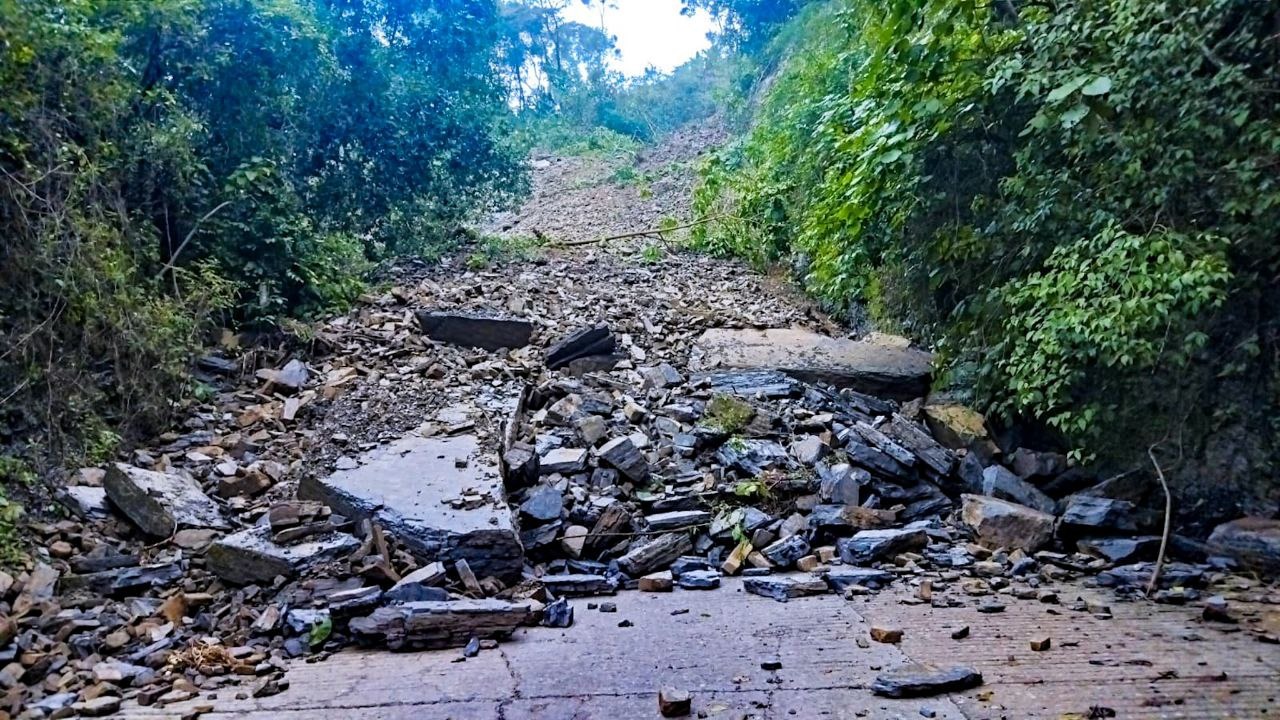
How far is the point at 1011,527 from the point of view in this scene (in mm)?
3654

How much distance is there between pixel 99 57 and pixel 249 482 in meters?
2.91

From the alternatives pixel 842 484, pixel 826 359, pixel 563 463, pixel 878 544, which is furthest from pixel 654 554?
pixel 826 359

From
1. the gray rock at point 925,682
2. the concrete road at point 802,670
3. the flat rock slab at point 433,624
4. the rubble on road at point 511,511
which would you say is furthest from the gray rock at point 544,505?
the gray rock at point 925,682

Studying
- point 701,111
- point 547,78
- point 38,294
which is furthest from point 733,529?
point 701,111

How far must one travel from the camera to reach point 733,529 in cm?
376

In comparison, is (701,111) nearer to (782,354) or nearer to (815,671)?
(782,354)

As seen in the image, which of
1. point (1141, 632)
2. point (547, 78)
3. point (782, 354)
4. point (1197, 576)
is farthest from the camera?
point (547, 78)

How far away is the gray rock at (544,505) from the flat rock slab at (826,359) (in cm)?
213

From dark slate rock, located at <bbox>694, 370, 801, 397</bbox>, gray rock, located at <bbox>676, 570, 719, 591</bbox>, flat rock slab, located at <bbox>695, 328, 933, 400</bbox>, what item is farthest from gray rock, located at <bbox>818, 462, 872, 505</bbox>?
flat rock slab, located at <bbox>695, 328, 933, 400</bbox>

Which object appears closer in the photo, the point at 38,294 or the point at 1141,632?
the point at 1141,632

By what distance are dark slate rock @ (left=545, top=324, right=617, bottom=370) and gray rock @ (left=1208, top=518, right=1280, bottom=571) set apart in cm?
377

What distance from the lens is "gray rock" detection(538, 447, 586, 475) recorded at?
4125 mm

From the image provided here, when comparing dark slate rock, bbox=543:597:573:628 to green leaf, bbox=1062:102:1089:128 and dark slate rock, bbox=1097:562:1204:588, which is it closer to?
dark slate rock, bbox=1097:562:1204:588

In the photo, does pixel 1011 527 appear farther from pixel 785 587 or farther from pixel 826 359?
pixel 826 359
